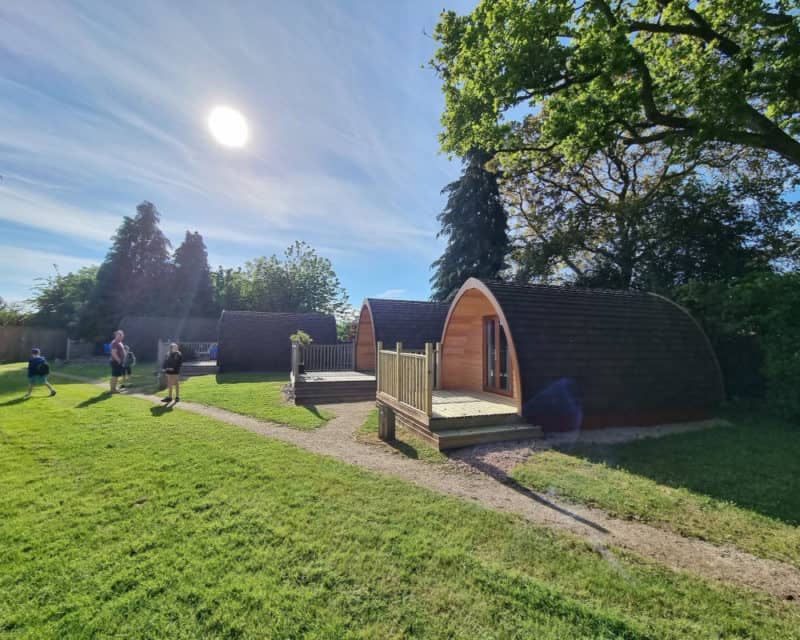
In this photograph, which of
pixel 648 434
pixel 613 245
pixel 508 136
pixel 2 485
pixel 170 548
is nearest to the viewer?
pixel 170 548

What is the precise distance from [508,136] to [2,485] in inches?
511

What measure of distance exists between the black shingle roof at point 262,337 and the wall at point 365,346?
4.68m

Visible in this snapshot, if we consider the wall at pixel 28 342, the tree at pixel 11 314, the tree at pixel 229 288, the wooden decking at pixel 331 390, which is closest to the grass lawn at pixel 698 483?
the wooden decking at pixel 331 390

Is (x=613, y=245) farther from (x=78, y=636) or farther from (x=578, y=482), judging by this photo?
(x=78, y=636)

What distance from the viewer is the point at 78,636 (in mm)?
2152

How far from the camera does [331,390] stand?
451 inches

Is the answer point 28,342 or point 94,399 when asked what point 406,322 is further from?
point 28,342

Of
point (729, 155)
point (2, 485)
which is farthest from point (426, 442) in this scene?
point (729, 155)

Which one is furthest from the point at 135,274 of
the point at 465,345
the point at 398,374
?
the point at 398,374

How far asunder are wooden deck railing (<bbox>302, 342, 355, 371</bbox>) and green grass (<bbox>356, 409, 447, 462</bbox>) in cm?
874

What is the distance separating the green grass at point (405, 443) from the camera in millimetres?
5757

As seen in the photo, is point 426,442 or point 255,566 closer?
point 255,566

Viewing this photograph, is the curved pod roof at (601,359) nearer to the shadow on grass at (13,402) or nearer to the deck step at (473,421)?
the deck step at (473,421)

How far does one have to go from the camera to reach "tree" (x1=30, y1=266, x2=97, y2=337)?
30.5m
